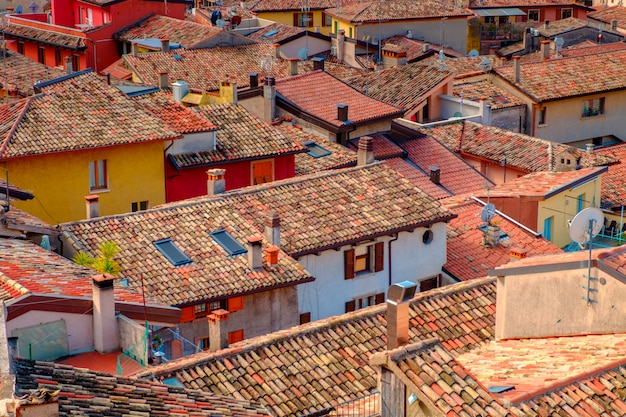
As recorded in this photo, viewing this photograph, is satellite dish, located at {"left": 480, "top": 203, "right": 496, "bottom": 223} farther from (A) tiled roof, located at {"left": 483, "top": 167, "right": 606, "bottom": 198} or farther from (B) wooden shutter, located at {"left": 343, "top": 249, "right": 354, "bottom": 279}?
(B) wooden shutter, located at {"left": 343, "top": 249, "right": 354, "bottom": 279}

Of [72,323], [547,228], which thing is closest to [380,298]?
[547,228]

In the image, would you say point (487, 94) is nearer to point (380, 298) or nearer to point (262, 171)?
point (262, 171)

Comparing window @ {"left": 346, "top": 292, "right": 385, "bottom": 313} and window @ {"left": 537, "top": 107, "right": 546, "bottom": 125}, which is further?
window @ {"left": 537, "top": 107, "right": 546, "bottom": 125}

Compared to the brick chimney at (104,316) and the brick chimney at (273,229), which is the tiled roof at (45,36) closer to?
the brick chimney at (273,229)

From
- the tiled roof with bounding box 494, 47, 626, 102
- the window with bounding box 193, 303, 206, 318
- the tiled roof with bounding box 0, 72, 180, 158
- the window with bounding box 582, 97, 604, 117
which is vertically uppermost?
the tiled roof with bounding box 0, 72, 180, 158

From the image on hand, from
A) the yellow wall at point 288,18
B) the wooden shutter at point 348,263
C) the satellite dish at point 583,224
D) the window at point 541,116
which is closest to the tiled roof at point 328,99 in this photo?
the window at point 541,116

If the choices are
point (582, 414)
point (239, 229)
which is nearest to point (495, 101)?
point (239, 229)

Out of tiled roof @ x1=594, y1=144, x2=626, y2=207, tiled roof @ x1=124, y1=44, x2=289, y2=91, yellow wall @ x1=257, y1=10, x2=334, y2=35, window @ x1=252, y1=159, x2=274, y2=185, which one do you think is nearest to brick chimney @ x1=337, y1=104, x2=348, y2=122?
window @ x1=252, y1=159, x2=274, y2=185
